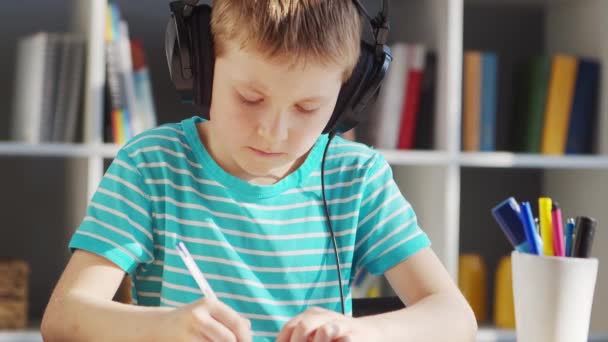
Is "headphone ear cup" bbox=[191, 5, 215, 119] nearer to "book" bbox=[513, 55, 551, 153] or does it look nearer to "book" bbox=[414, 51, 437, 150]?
"book" bbox=[414, 51, 437, 150]

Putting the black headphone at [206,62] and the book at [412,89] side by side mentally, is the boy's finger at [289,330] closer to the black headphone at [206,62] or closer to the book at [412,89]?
the black headphone at [206,62]

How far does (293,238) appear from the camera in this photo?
111 cm

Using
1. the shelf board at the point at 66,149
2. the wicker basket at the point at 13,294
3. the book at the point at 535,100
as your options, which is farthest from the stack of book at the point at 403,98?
the wicker basket at the point at 13,294

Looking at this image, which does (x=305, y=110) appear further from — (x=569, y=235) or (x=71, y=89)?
(x=71, y=89)

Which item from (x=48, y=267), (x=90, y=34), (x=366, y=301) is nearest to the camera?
(x=366, y=301)

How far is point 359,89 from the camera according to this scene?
104 centimetres

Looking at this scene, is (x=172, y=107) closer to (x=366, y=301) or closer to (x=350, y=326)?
(x=366, y=301)

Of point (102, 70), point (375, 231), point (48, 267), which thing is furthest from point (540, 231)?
point (48, 267)

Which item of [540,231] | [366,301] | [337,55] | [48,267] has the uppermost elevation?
[337,55]

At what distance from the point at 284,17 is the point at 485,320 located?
1654 mm

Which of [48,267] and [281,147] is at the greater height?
[281,147]

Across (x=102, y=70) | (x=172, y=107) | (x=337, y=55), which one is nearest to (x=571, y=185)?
(x=172, y=107)

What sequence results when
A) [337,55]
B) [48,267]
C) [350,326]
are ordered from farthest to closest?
[48,267], [337,55], [350,326]

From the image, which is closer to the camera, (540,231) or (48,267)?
(540,231)
